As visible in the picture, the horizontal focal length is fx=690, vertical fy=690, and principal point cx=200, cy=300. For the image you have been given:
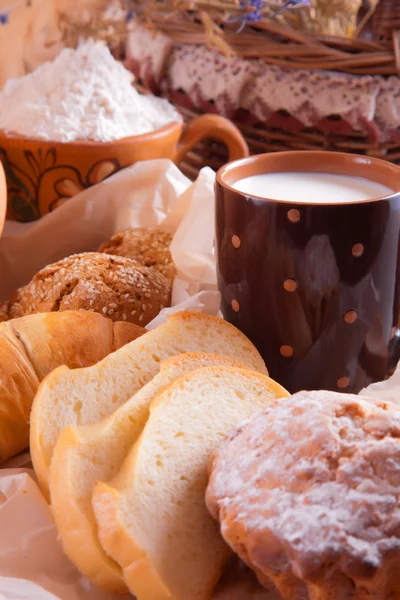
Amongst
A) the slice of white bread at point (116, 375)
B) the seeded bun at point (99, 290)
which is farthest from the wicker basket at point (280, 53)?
the slice of white bread at point (116, 375)

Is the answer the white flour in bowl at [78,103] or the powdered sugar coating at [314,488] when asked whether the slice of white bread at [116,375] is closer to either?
the powdered sugar coating at [314,488]

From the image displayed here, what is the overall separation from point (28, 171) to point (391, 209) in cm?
75

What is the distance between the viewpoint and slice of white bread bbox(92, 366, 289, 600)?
2.14ft

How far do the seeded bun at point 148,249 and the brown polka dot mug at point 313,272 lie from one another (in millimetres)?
281

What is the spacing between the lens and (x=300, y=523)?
596 mm

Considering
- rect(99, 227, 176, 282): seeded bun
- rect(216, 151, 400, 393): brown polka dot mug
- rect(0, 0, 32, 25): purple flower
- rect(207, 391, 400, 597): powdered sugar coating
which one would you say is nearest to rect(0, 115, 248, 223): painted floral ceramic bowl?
rect(99, 227, 176, 282): seeded bun

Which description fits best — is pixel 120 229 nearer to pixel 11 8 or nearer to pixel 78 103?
pixel 78 103

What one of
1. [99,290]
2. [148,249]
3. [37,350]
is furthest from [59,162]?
[37,350]

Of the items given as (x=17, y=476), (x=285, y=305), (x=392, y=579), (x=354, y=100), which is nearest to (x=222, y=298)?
(x=285, y=305)

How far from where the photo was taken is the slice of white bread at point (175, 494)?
652 mm

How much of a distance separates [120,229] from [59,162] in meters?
0.19

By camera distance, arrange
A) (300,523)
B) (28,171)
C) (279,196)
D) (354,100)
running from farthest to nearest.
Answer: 1. (354,100)
2. (28,171)
3. (279,196)
4. (300,523)

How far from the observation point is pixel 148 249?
1.28 metres

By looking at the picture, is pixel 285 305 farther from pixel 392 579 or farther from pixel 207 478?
pixel 392 579
